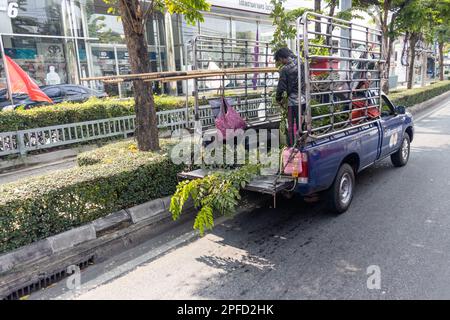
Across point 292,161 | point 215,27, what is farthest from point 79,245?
point 215,27

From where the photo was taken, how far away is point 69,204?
4.24 m

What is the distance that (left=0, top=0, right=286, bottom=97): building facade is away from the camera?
16.1 metres

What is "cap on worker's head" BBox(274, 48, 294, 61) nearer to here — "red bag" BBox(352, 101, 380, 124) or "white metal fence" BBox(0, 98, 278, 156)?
"red bag" BBox(352, 101, 380, 124)

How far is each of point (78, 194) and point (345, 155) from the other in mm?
3402

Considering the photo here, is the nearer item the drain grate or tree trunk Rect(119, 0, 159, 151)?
the drain grate

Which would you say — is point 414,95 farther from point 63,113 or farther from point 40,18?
point 40,18

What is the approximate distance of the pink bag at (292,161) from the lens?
14.3ft

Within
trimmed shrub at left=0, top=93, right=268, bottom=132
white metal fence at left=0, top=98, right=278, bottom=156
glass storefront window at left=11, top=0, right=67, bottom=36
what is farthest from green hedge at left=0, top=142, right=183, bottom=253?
glass storefront window at left=11, top=0, right=67, bottom=36

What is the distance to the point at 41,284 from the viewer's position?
363cm

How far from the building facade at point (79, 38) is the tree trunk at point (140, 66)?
10844 mm

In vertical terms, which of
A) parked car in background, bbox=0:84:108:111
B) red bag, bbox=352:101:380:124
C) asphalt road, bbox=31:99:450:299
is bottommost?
asphalt road, bbox=31:99:450:299

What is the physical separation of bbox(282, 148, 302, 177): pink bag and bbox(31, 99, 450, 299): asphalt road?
80 centimetres

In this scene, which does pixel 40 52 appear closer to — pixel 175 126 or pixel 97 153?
pixel 175 126

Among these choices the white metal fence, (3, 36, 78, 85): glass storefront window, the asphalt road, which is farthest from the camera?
(3, 36, 78, 85): glass storefront window
